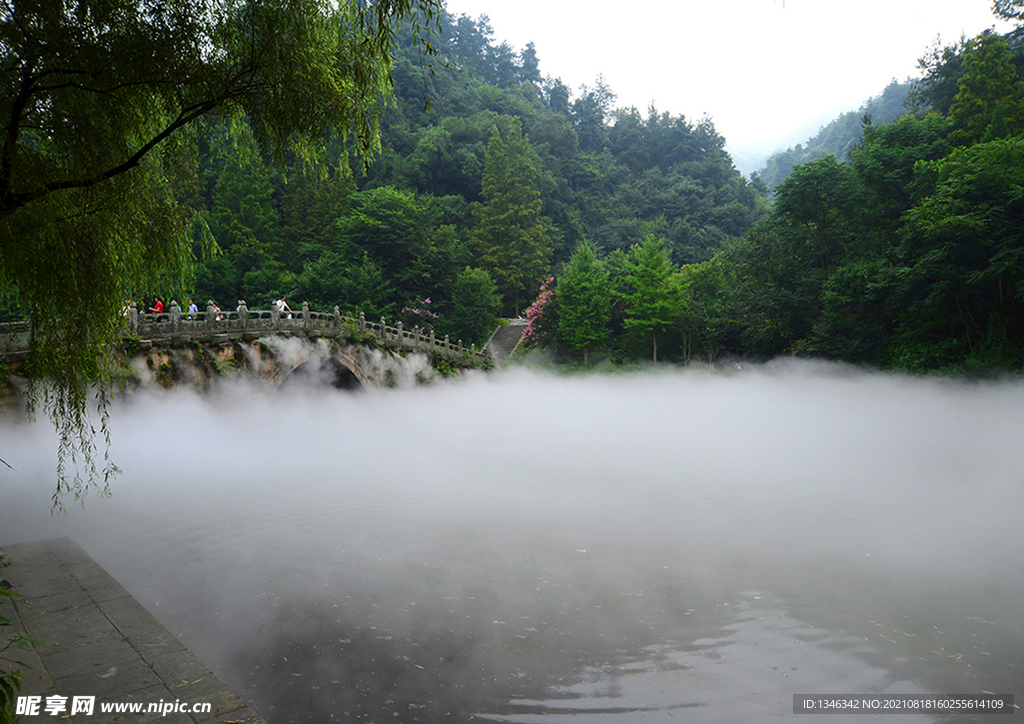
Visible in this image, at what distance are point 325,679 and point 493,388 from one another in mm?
25401

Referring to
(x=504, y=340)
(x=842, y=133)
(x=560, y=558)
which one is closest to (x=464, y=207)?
(x=504, y=340)

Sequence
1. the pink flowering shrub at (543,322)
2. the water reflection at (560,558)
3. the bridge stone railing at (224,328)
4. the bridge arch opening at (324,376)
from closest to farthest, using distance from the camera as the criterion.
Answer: the water reflection at (560,558) < the bridge stone railing at (224,328) < the bridge arch opening at (324,376) < the pink flowering shrub at (543,322)

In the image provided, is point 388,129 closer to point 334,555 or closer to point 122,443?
point 122,443

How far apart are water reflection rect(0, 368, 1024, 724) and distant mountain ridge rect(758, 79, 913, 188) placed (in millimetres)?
72049

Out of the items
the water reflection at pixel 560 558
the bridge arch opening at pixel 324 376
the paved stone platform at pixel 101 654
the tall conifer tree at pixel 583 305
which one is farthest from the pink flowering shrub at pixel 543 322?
the paved stone platform at pixel 101 654

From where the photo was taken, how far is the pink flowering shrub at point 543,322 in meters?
36.8

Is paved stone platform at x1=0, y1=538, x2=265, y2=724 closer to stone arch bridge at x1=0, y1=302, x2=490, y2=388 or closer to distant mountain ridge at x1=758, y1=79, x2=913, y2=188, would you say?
stone arch bridge at x1=0, y1=302, x2=490, y2=388

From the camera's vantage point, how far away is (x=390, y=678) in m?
6.05

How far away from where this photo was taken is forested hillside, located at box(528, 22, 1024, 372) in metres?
20.4

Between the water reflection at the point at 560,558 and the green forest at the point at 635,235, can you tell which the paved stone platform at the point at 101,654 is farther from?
the green forest at the point at 635,235

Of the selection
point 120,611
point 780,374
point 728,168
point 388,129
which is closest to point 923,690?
point 120,611

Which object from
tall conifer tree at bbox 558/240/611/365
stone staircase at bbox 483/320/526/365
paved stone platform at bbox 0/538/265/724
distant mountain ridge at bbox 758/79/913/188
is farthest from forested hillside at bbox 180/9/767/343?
distant mountain ridge at bbox 758/79/913/188

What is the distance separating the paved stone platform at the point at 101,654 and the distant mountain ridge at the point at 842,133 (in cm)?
8490

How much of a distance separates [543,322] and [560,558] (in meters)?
27.6
